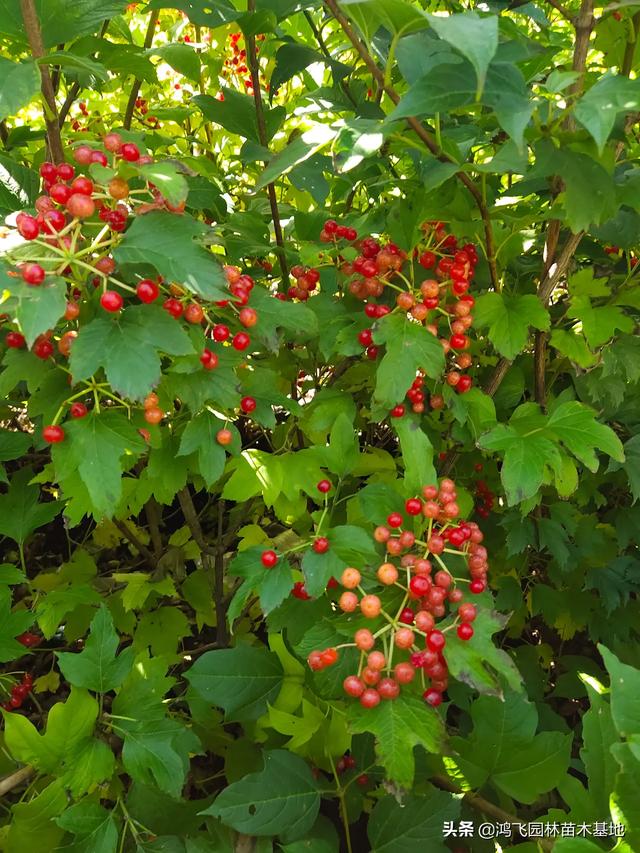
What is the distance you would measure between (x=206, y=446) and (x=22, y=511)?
2.60 feet

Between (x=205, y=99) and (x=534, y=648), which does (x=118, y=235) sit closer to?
(x=205, y=99)

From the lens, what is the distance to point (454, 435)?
1.58 meters

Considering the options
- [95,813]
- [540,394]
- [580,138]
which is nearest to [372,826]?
[95,813]

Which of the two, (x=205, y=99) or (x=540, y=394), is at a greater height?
(x=205, y=99)

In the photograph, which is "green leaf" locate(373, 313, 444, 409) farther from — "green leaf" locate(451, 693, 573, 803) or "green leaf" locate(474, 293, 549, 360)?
"green leaf" locate(451, 693, 573, 803)

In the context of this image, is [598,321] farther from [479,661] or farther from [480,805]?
[480,805]

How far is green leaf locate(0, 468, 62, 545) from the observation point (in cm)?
180

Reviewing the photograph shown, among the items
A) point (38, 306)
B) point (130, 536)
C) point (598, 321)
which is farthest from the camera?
point (130, 536)

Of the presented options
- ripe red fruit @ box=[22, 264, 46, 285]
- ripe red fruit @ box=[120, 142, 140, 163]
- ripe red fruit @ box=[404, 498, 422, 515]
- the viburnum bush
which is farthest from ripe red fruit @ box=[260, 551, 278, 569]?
ripe red fruit @ box=[120, 142, 140, 163]

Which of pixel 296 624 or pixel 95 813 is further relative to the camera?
pixel 296 624

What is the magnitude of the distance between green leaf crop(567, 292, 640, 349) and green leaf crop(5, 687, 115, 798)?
4.36ft

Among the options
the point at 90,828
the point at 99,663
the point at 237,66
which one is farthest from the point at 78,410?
the point at 237,66

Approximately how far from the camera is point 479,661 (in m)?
1.05

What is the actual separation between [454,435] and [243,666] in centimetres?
70
